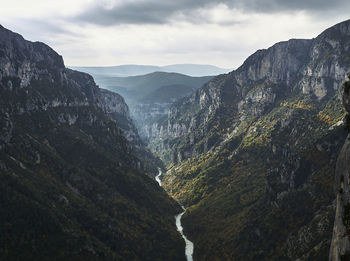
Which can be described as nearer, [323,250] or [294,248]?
[323,250]

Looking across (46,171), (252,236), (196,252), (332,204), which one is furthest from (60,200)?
(332,204)

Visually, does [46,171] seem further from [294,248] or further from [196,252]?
[294,248]

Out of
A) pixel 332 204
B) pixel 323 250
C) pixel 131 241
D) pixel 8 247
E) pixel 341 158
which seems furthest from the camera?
pixel 131 241

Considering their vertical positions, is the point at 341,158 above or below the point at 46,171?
above

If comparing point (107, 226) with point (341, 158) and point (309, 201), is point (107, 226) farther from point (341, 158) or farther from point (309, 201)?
point (341, 158)

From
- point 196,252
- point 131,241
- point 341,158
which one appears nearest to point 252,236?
point 196,252

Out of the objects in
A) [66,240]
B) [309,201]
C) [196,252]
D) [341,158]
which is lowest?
[196,252]

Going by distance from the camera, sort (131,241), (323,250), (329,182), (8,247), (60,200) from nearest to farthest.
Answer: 1. (323,250)
2. (8,247)
3. (329,182)
4. (60,200)
5. (131,241)
